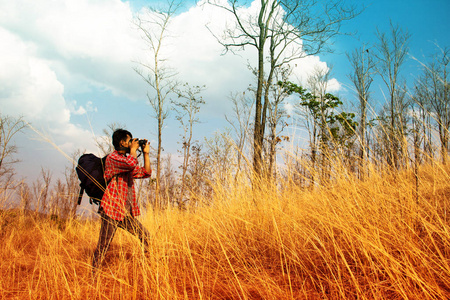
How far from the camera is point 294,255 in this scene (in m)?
2.23

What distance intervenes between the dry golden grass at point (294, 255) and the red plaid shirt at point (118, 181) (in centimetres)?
42

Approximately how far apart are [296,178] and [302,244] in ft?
4.85

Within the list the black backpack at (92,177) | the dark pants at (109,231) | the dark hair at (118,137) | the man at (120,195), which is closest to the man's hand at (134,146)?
the man at (120,195)

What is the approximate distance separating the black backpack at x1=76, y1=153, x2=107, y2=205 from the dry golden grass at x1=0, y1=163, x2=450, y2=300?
23.8 inches

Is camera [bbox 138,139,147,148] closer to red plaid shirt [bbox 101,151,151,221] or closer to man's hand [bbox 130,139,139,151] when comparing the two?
man's hand [bbox 130,139,139,151]

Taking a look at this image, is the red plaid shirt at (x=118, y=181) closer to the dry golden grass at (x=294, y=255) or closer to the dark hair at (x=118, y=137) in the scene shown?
the dark hair at (x=118, y=137)

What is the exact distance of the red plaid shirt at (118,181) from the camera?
281cm

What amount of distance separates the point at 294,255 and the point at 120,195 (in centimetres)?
192

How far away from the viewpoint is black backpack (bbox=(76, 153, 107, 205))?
2.93 m

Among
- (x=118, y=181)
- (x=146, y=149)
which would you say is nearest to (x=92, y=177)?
(x=118, y=181)

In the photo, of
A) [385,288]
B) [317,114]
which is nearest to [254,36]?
[317,114]

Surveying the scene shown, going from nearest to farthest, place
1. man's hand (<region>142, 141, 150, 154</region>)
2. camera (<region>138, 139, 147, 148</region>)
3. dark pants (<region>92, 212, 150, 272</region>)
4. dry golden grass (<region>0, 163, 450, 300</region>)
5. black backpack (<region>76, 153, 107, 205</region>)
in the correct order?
dry golden grass (<region>0, 163, 450, 300</region>) → dark pants (<region>92, 212, 150, 272</region>) → black backpack (<region>76, 153, 107, 205</region>) → man's hand (<region>142, 141, 150, 154</region>) → camera (<region>138, 139, 147, 148</region>)

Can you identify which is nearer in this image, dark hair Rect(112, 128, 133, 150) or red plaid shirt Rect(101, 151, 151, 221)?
red plaid shirt Rect(101, 151, 151, 221)

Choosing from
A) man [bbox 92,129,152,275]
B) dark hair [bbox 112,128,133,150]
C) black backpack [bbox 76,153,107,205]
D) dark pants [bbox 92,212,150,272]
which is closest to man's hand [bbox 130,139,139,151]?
man [bbox 92,129,152,275]
